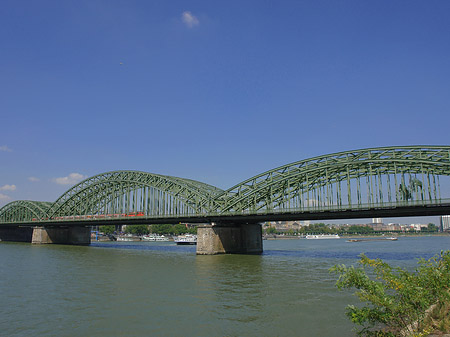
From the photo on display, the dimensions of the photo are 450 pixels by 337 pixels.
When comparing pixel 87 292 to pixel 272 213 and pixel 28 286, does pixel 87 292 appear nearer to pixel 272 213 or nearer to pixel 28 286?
pixel 28 286

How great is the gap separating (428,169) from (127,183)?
79.1 metres

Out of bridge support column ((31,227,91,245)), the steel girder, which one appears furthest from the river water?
the steel girder

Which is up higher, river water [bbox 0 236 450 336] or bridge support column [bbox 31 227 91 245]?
bridge support column [bbox 31 227 91 245]

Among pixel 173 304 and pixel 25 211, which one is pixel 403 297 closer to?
pixel 173 304

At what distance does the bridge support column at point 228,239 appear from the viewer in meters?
70.9

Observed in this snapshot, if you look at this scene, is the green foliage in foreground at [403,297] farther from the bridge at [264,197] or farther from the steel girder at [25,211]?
the steel girder at [25,211]

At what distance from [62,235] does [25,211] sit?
3278cm

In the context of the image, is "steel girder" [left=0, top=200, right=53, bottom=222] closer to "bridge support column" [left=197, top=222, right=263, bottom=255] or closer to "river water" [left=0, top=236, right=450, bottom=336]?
"bridge support column" [left=197, top=222, right=263, bottom=255]

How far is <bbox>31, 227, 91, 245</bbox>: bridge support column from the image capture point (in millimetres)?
115812

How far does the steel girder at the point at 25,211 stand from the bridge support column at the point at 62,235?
9.67m

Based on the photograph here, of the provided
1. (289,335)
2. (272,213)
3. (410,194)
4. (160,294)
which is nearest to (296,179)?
(272,213)

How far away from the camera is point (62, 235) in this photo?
118812 millimetres

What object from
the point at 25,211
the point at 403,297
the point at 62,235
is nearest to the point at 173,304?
the point at 403,297

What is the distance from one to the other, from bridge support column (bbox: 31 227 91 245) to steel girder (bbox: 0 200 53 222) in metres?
9.67
